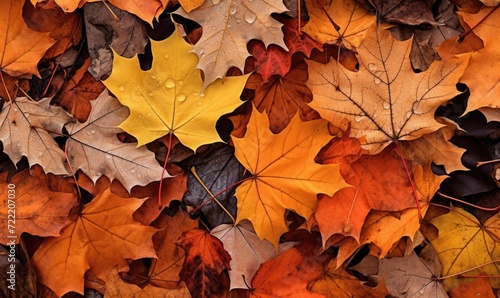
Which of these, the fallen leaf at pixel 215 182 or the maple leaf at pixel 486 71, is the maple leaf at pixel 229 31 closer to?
the fallen leaf at pixel 215 182

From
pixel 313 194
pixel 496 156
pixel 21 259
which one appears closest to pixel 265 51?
pixel 313 194

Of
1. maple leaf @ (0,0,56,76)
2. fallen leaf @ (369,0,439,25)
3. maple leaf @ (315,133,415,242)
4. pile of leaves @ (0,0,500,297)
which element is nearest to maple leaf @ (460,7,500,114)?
pile of leaves @ (0,0,500,297)

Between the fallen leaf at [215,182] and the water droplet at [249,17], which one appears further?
the fallen leaf at [215,182]

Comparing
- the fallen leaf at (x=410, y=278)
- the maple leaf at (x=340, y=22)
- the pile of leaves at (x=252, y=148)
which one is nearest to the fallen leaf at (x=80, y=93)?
the pile of leaves at (x=252, y=148)

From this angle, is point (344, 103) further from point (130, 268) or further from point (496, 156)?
point (130, 268)

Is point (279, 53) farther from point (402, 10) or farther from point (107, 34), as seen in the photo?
point (107, 34)

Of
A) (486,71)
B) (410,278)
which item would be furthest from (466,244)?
(486,71)
